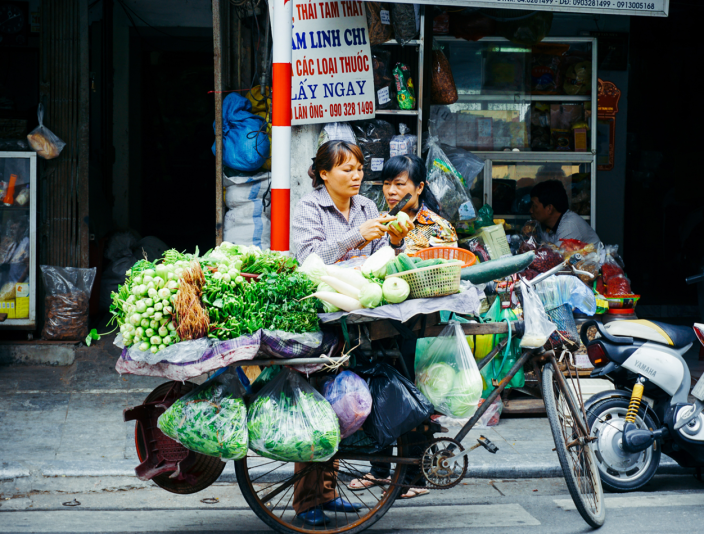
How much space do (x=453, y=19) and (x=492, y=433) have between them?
3800 mm

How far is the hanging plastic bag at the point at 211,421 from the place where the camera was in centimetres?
315

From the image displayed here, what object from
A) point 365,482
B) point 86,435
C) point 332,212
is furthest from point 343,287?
point 86,435

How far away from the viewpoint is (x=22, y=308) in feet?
22.1

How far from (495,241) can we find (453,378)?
109 inches

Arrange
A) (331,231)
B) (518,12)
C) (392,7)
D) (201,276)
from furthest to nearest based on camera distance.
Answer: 1. (518,12)
2. (392,7)
3. (331,231)
4. (201,276)

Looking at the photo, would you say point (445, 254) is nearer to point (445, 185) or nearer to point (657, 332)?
point (657, 332)

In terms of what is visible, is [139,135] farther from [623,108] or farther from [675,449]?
[675,449]

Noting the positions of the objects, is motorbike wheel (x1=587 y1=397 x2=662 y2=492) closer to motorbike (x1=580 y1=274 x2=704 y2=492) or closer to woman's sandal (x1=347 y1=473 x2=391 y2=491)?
motorbike (x1=580 y1=274 x2=704 y2=492)

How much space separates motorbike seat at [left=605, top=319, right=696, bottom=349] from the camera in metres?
4.47

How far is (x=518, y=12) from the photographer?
6.65m

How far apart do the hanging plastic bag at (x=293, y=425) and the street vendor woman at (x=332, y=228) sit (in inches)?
20.4

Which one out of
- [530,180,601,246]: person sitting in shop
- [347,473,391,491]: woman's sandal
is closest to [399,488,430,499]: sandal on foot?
[347,473,391,491]: woman's sandal

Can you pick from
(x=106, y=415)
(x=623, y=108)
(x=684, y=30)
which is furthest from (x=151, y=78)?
(x=684, y=30)

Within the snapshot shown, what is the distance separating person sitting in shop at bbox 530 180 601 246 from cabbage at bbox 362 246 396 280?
3625 mm
